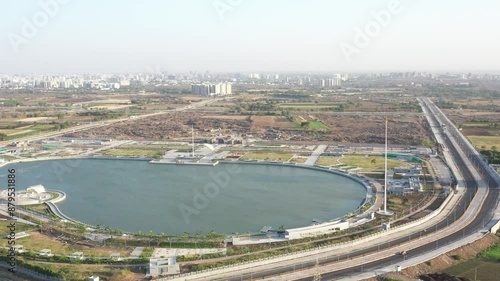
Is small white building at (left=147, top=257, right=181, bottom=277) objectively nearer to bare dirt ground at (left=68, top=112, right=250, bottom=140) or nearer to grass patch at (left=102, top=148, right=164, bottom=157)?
grass patch at (left=102, top=148, right=164, bottom=157)

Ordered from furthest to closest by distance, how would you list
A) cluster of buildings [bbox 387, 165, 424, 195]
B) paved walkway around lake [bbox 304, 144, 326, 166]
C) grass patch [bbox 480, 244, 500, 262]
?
1. paved walkway around lake [bbox 304, 144, 326, 166]
2. cluster of buildings [bbox 387, 165, 424, 195]
3. grass patch [bbox 480, 244, 500, 262]

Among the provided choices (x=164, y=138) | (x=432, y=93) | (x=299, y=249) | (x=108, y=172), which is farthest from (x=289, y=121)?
(x=432, y=93)

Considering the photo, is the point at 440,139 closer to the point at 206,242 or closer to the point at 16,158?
the point at 206,242

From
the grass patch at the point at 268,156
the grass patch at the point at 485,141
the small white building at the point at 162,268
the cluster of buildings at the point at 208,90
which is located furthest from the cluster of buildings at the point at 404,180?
the cluster of buildings at the point at 208,90

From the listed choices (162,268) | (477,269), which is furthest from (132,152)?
(477,269)

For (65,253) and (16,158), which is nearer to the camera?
(65,253)

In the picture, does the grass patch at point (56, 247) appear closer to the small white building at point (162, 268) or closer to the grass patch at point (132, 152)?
the small white building at point (162, 268)

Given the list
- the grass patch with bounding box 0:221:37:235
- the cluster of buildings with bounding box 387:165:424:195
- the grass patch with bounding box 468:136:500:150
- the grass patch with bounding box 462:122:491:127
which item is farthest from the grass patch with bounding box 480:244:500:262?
the grass patch with bounding box 462:122:491:127
